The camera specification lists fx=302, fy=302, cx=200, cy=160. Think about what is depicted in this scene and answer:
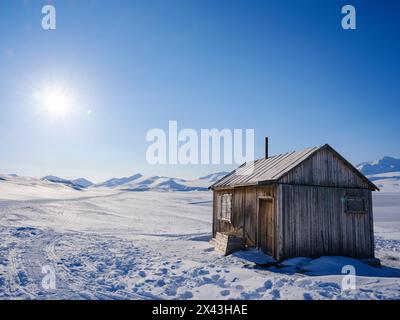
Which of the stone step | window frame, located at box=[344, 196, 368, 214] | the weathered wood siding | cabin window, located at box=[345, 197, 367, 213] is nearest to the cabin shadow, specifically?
the stone step

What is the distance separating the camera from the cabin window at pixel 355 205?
13891 mm

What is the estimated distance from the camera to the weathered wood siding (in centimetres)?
1312

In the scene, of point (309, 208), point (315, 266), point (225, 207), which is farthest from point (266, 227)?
point (225, 207)

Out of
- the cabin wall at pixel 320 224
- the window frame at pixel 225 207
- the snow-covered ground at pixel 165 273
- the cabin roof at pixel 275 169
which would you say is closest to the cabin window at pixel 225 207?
the window frame at pixel 225 207

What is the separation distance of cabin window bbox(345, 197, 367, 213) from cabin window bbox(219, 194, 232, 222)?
5745 millimetres

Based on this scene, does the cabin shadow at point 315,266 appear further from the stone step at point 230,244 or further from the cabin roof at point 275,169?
the cabin roof at point 275,169

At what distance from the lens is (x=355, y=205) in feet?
46.1

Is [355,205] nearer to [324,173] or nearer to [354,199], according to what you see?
[354,199]

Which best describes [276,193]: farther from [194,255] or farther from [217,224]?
[217,224]

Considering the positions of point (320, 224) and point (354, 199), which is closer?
point (320, 224)

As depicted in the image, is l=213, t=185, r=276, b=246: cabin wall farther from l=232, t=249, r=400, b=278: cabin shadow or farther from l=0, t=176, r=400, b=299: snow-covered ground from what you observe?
l=232, t=249, r=400, b=278: cabin shadow

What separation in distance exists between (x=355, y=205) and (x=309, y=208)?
2.66 meters
